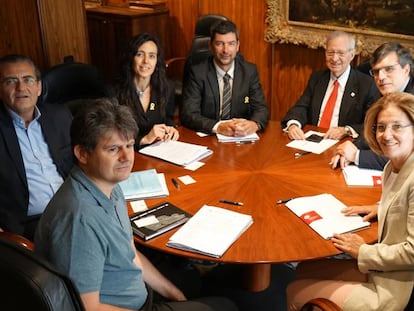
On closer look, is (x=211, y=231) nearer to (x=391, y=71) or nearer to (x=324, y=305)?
(x=324, y=305)

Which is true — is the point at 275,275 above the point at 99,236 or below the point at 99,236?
below

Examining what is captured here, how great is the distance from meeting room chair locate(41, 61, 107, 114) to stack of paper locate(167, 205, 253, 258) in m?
1.19

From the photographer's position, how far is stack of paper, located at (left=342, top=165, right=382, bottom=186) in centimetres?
217

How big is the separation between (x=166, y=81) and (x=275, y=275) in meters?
1.32

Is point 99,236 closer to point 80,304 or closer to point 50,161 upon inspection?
point 80,304

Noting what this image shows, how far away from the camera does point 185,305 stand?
1.80 m

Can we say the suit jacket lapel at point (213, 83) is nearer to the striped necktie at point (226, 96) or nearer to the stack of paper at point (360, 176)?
the striped necktie at point (226, 96)

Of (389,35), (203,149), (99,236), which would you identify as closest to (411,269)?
(99,236)

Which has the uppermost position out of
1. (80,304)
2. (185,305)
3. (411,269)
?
(80,304)

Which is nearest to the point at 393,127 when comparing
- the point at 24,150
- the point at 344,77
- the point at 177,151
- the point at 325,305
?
the point at 325,305

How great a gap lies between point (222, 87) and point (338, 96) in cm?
73

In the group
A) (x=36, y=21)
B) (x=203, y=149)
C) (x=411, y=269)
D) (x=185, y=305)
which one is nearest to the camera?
(x=411, y=269)

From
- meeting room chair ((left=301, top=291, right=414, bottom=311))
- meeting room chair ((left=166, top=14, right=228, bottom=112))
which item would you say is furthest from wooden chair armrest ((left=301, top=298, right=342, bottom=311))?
meeting room chair ((left=166, top=14, right=228, bottom=112))

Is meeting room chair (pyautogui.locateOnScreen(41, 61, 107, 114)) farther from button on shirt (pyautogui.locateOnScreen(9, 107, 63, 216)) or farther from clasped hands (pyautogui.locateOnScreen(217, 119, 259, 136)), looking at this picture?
clasped hands (pyautogui.locateOnScreen(217, 119, 259, 136))
